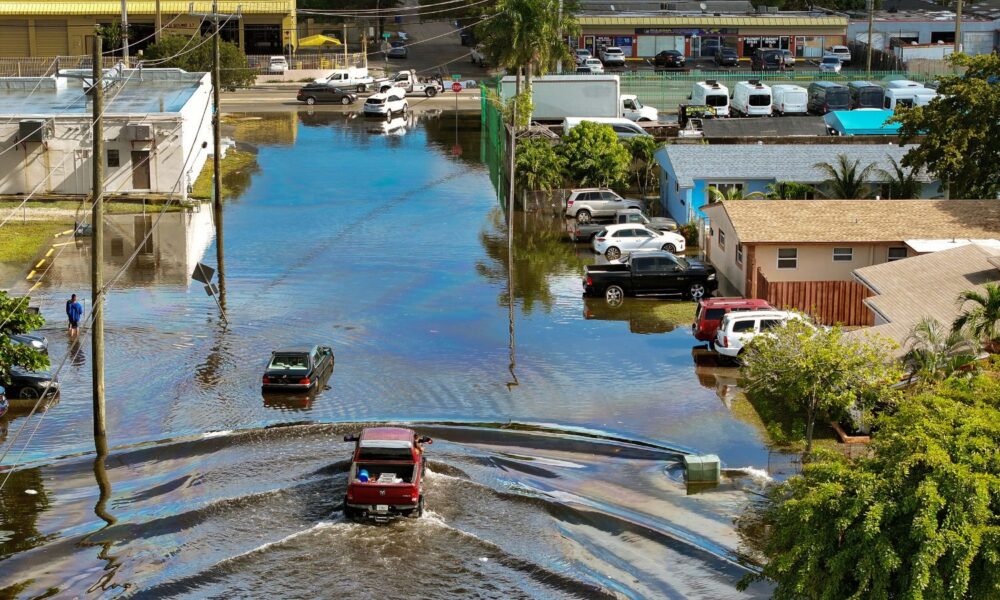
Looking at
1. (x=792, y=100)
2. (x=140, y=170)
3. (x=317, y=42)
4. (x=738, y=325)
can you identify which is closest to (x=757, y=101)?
(x=792, y=100)

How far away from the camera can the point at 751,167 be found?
58.2 m

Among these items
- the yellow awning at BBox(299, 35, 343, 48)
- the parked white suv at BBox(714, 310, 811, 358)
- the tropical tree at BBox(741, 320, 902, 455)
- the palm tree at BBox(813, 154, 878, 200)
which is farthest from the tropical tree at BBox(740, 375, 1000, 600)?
the yellow awning at BBox(299, 35, 343, 48)

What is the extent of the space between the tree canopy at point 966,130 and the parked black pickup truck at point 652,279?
38.9 feet

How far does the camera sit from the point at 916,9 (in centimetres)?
12488

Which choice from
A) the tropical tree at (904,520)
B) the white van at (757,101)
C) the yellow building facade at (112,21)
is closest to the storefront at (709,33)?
the yellow building facade at (112,21)

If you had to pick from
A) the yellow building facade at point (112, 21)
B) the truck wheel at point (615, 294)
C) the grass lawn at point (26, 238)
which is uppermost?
the yellow building facade at point (112, 21)

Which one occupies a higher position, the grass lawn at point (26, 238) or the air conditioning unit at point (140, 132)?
the air conditioning unit at point (140, 132)

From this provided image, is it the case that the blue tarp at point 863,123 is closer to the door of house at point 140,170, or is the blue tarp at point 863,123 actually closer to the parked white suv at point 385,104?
the parked white suv at point 385,104

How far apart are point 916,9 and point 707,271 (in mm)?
86435

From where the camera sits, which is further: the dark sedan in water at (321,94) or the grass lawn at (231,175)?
the dark sedan in water at (321,94)

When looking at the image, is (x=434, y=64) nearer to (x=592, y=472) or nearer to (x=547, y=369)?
(x=547, y=369)

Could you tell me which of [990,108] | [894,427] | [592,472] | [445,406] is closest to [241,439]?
[445,406]

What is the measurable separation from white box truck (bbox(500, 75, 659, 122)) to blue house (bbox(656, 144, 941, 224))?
2030 centimetres

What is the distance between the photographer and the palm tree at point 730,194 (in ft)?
→ 176
